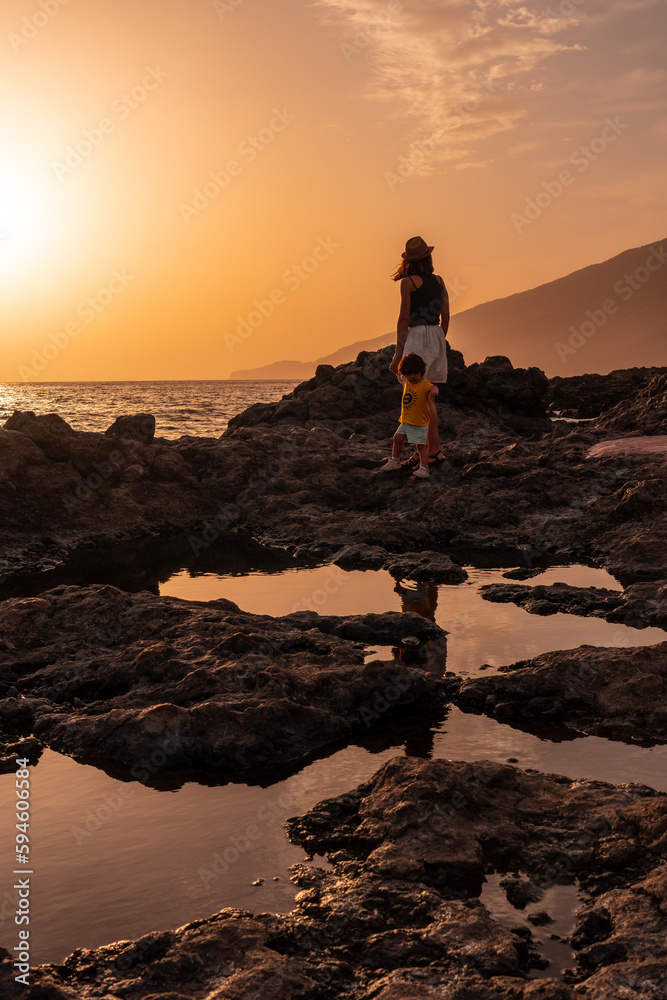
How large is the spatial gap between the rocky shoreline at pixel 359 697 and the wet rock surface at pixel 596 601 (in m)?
0.02

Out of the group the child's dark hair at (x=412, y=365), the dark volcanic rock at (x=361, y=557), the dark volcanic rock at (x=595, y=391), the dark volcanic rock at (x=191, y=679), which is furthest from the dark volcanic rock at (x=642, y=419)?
the dark volcanic rock at (x=595, y=391)

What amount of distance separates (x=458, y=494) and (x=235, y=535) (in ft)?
8.88

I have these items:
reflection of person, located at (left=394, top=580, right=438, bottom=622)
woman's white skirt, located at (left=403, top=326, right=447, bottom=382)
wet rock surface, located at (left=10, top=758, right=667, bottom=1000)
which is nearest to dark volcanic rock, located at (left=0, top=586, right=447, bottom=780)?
reflection of person, located at (left=394, top=580, right=438, bottom=622)

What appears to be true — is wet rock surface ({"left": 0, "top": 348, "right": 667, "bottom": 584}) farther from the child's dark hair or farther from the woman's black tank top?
the woman's black tank top

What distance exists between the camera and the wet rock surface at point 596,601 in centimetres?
602

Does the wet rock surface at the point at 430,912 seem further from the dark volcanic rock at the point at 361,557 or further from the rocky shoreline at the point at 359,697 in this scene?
the dark volcanic rock at the point at 361,557

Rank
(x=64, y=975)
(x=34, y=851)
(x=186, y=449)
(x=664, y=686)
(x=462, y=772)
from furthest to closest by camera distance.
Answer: (x=186, y=449)
(x=664, y=686)
(x=462, y=772)
(x=34, y=851)
(x=64, y=975)

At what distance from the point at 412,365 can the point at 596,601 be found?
4257 millimetres

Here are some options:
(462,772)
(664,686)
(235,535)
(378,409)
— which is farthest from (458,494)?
(378,409)

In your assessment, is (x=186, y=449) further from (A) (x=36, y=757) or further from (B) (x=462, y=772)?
(B) (x=462, y=772)

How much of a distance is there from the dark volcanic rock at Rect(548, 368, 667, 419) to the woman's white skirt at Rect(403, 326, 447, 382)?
2083 cm

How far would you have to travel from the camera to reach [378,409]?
18047mm

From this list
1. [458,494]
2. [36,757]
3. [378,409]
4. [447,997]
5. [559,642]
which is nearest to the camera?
[447,997]

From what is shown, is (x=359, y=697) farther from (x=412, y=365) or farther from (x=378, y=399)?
(x=378, y=399)
